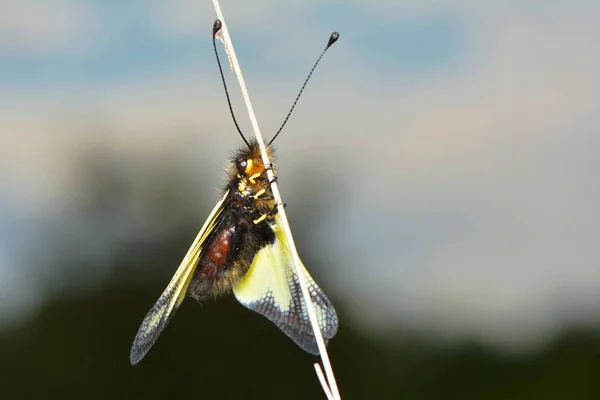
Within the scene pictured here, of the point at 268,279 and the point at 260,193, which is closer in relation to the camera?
the point at 260,193

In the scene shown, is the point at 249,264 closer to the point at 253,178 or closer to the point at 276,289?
the point at 276,289

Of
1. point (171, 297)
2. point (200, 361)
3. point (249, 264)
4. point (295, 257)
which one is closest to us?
point (295, 257)

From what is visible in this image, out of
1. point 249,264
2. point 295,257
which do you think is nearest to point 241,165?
point 249,264

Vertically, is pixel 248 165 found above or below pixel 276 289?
above

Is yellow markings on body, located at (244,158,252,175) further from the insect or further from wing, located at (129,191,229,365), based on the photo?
wing, located at (129,191,229,365)

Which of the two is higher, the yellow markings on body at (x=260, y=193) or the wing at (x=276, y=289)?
the yellow markings on body at (x=260, y=193)

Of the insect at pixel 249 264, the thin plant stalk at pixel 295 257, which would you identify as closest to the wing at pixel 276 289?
the insect at pixel 249 264

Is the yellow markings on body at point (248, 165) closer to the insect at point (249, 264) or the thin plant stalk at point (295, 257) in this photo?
the insect at point (249, 264)

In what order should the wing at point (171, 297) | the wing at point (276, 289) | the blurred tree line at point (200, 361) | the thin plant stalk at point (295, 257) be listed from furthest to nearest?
the blurred tree line at point (200, 361)
the wing at point (276, 289)
the wing at point (171, 297)
the thin plant stalk at point (295, 257)
